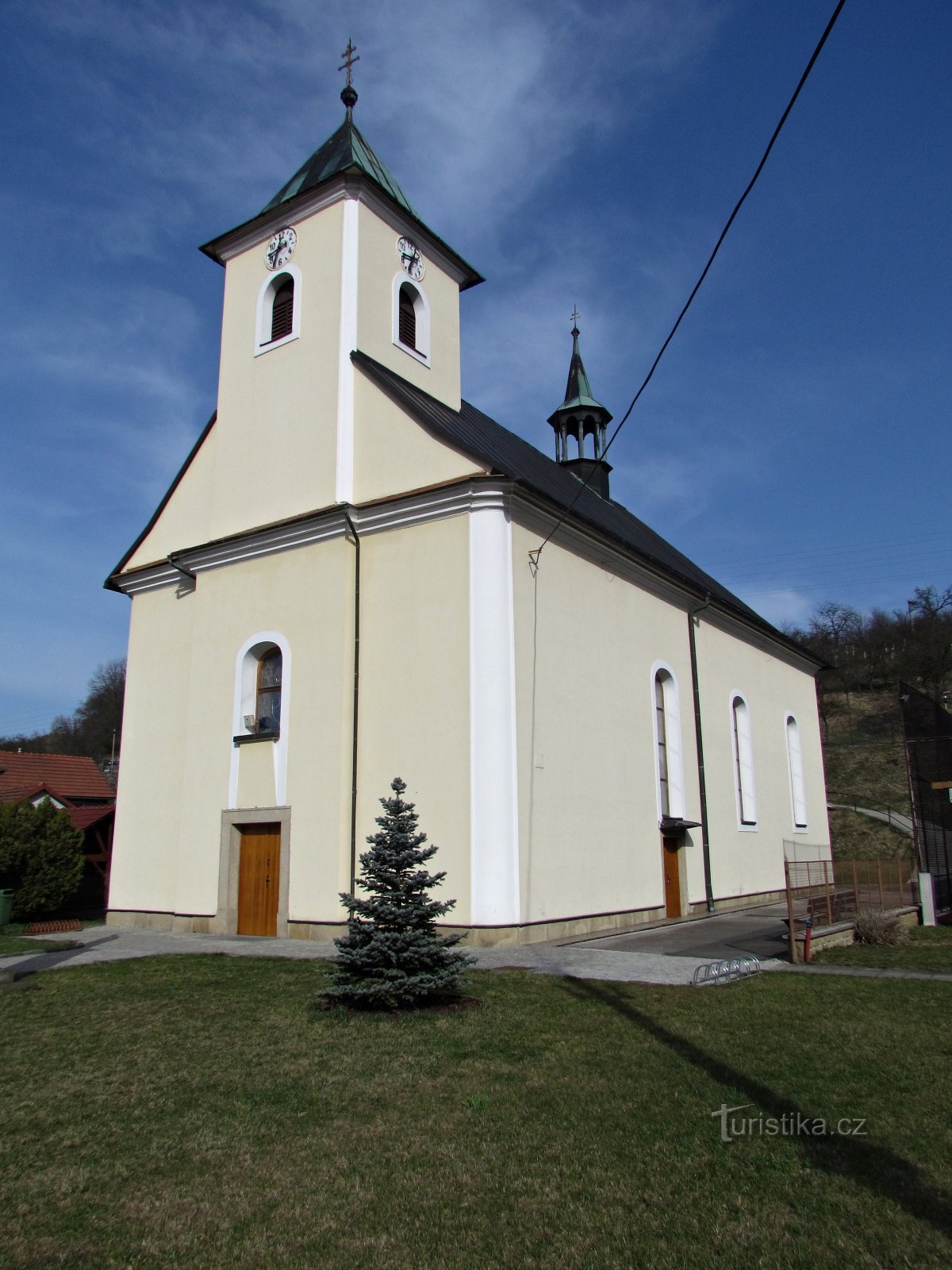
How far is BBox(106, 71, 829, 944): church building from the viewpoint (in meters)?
14.4

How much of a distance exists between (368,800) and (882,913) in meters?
8.06

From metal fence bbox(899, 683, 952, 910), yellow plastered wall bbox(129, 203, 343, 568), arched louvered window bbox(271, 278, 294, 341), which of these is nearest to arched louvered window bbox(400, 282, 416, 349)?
yellow plastered wall bbox(129, 203, 343, 568)

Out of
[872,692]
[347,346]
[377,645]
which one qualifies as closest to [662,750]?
[377,645]

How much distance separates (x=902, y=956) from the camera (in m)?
12.2

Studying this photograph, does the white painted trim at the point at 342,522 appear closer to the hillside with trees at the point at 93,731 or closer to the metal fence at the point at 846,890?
the metal fence at the point at 846,890

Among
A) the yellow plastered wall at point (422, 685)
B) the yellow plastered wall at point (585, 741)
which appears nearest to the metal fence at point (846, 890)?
the yellow plastered wall at point (585, 741)

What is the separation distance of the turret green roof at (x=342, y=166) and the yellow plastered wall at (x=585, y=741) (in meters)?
8.45

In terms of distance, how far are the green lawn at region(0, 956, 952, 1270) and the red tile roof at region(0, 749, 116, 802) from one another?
24.3 metres

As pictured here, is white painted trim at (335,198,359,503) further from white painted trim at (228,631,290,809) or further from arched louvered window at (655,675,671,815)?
arched louvered window at (655,675,671,815)

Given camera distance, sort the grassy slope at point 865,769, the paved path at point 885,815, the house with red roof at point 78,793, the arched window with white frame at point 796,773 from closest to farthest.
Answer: the house with red roof at point 78,793
the arched window with white frame at point 796,773
the grassy slope at point 865,769
the paved path at point 885,815

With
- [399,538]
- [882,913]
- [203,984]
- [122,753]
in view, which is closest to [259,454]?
[399,538]

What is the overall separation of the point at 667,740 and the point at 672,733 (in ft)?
0.78

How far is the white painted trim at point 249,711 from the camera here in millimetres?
15633

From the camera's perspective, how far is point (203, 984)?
32.9ft
